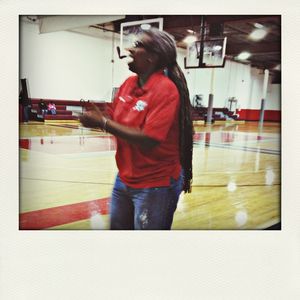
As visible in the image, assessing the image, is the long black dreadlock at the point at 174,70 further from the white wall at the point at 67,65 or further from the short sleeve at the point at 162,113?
the white wall at the point at 67,65

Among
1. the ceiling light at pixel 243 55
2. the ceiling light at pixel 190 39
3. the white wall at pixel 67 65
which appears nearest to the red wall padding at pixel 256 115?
the ceiling light at pixel 243 55

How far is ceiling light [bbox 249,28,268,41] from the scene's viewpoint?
2.36 metres

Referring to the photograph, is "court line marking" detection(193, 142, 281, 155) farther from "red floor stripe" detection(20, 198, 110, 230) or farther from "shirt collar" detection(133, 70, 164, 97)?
"red floor stripe" detection(20, 198, 110, 230)

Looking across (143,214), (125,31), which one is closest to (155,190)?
(143,214)

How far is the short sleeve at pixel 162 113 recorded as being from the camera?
2240mm

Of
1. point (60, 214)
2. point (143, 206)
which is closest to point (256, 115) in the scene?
point (143, 206)

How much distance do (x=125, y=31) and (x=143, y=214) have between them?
1133mm

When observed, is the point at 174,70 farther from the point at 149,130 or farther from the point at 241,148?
the point at 241,148

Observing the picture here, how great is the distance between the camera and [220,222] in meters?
2.39

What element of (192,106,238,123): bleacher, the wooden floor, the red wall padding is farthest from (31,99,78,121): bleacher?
the red wall padding

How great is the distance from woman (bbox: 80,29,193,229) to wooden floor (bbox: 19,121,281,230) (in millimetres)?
84

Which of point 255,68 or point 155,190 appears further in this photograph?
point 255,68

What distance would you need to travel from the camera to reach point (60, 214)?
233 cm
